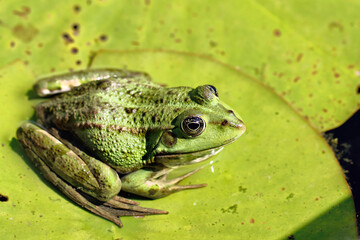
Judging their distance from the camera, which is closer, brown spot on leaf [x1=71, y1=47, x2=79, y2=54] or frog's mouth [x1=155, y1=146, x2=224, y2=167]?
frog's mouth [x1=155, y1=146, x2=224, y2=167]

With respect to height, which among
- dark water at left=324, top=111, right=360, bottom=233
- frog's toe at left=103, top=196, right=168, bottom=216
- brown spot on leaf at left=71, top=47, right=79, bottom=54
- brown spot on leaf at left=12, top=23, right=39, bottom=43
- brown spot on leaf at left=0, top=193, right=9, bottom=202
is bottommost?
frog's toe at left=103, top=196, right=168, bottom=216

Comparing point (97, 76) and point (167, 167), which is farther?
point (97, 76)

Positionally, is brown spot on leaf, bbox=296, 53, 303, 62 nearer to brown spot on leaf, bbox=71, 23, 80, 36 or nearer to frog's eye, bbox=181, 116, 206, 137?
frog's eye, bbox=181, 116, 206, 137

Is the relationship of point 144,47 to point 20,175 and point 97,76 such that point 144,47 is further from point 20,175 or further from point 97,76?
point 20,175

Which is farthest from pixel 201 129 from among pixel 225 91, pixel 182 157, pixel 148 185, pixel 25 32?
pixel 25 32

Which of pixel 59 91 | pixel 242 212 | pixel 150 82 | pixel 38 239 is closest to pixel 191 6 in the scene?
pixel 150 82

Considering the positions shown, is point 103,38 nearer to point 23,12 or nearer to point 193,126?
point 23,12


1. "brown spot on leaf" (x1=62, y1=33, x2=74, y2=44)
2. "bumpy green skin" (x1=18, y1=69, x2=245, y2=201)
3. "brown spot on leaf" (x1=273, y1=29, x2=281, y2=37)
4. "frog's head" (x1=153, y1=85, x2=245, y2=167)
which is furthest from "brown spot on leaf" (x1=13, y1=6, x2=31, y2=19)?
"brown spot on leaf" (x1=273, y1=29, x2=281, y2=37)
